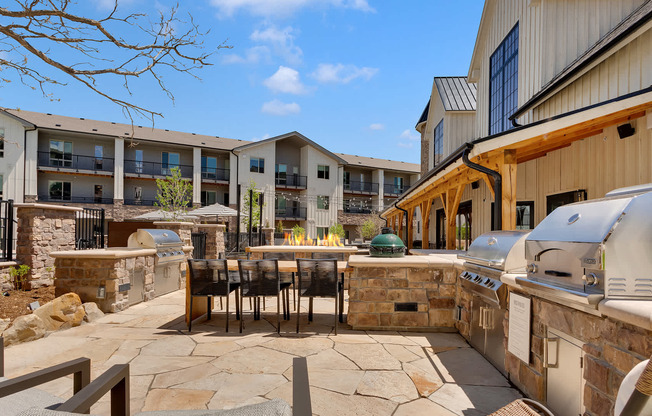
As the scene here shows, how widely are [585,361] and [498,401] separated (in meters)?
1.16

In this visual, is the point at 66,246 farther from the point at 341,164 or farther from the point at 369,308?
the point at 341,164

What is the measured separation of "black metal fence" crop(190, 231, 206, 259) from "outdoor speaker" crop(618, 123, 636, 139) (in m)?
10.6

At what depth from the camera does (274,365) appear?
412 cm

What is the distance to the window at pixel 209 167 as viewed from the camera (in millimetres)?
28328

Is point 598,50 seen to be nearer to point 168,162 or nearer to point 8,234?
point 8,234

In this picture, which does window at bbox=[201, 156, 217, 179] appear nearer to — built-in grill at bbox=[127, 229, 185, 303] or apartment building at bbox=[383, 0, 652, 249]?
built-in grill at bbox=[127, 229, 185, 303]

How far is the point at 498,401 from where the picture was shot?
10.8 feet

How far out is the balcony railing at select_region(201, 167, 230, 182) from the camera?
28.3 m

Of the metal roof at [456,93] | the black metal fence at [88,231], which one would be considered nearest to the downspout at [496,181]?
the metal roof at [456,93]

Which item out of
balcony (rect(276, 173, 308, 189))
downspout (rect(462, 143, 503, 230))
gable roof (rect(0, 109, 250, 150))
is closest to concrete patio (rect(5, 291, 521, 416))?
downspout (rect(462, 143, 503, 230))

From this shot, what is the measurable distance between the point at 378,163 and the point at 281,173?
35.1ft

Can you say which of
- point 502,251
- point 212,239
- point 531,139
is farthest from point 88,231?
point 531,139

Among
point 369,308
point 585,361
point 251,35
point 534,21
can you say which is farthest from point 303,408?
point 534,21

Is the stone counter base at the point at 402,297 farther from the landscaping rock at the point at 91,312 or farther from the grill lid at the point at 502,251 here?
the landscaping rock at the point at 91,312
